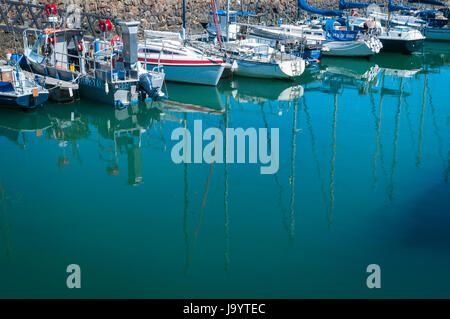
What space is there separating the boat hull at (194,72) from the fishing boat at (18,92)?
543 centimetres

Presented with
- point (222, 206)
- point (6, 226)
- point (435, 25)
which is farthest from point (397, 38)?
point (6, 226)

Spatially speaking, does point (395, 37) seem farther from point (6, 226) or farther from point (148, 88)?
point (6, 226)

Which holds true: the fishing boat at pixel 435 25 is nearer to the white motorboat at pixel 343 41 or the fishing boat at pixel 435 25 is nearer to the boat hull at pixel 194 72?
the white motorboat at pixel 343 41

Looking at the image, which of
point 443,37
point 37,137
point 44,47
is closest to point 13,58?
point 44,47

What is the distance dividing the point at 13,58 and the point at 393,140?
45.8ft

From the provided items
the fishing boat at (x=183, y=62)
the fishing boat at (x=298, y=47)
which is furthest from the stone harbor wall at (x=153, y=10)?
the fishing boat at (x=183, y=62)

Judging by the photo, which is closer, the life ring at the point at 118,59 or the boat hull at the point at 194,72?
the life ring at the point at 118,59

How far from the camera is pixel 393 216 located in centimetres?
1103

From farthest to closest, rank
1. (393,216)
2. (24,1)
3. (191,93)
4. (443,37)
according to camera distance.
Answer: (443,37) → (24,1) → (191,93) → (393,216)

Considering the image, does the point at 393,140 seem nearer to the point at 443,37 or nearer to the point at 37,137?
the point at 37,137

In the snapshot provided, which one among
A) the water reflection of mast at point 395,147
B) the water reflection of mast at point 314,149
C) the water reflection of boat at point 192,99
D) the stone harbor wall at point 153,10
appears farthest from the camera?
the stone harbor wall at point 153,10

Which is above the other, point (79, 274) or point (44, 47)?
point (44, 47)

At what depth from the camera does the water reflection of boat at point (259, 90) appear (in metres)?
20.9

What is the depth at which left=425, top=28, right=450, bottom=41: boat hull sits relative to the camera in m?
38.7
